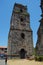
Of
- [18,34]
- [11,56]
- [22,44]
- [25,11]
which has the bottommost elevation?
[11,56]

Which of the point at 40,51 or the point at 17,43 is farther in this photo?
the point at 17,43

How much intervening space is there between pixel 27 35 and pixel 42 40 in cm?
1049

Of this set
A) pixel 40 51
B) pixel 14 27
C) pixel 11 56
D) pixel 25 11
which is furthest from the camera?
pixel 25 11

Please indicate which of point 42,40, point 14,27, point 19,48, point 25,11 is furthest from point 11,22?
point 42,40

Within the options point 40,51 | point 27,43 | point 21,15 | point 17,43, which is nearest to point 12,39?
point 17,43

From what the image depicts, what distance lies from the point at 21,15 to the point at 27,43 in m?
8.85

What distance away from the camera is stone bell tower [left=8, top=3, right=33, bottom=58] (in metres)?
40.2

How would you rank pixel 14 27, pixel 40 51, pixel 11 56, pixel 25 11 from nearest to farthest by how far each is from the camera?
pixel 40 51
pixel 11 56
pixel 14 27
pixel 25 11

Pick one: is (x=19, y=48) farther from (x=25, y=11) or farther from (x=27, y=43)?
(x=25, y=11)

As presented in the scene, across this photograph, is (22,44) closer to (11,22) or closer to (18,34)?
(18,34)

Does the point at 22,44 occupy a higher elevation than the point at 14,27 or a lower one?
lower

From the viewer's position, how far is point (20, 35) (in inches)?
1640

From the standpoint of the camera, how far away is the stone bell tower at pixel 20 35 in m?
40.2

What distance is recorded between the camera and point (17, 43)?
40656mm
